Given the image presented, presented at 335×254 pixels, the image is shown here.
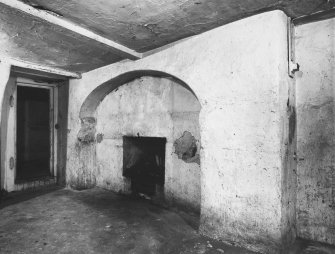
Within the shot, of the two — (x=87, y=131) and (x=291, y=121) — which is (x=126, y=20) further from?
(x=87, y=131)

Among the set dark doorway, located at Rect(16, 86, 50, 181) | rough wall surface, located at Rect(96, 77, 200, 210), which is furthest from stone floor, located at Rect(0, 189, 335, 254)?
dark doorway, located at Rect(16, 86, 50, 181)

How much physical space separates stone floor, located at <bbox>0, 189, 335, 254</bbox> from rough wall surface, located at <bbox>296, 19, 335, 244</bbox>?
1.04 feet

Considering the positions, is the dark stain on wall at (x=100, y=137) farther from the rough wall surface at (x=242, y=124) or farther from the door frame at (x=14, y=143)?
the rough wall surface at (x=242, y=124)

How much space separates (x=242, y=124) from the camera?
2713 mm

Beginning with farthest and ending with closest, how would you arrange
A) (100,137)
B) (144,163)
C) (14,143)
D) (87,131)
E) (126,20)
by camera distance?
(100,137)
(87,131)
(14,143)
(144,163)
(126,20)

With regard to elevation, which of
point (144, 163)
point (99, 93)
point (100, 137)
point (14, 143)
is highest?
point (99, 93)

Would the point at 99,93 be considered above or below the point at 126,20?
below

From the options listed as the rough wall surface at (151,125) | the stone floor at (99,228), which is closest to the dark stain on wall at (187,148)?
the rough wall surface at (151,125)

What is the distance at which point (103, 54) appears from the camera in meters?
3.84

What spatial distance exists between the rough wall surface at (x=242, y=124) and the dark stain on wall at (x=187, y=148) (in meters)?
0.68

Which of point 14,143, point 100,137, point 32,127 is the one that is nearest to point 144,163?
point 100,137

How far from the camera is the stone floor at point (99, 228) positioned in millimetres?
2701

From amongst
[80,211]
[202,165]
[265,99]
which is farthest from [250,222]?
[80,211]

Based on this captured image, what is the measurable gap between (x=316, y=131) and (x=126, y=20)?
2743mm
